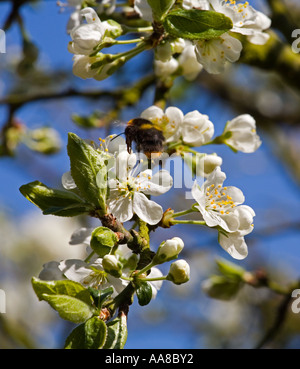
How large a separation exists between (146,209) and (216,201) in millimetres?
208

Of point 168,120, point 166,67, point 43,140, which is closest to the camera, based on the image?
point 168,120

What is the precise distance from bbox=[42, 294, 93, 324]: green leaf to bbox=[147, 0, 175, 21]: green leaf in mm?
688

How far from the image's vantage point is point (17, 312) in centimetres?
535

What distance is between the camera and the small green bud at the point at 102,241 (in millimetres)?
1113

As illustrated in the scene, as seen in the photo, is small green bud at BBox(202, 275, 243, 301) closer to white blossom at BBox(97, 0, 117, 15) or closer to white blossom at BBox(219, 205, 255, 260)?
white blossom at BBox(219, 205, 255, 260)

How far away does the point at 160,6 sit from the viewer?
4.05 feet

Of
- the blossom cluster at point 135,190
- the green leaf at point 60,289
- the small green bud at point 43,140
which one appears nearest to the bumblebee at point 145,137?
the blossom cluster at point 135,190

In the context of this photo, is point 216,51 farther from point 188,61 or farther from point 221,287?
point 221,287

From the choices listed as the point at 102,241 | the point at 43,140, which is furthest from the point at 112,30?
the point at 43,140

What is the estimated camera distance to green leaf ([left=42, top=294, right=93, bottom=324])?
106 centimetres

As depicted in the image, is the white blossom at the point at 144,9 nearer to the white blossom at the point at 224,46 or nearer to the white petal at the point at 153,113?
the white blossom at the point at 224,46

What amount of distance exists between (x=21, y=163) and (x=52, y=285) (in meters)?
3.75

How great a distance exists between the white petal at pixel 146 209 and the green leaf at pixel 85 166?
12cm
